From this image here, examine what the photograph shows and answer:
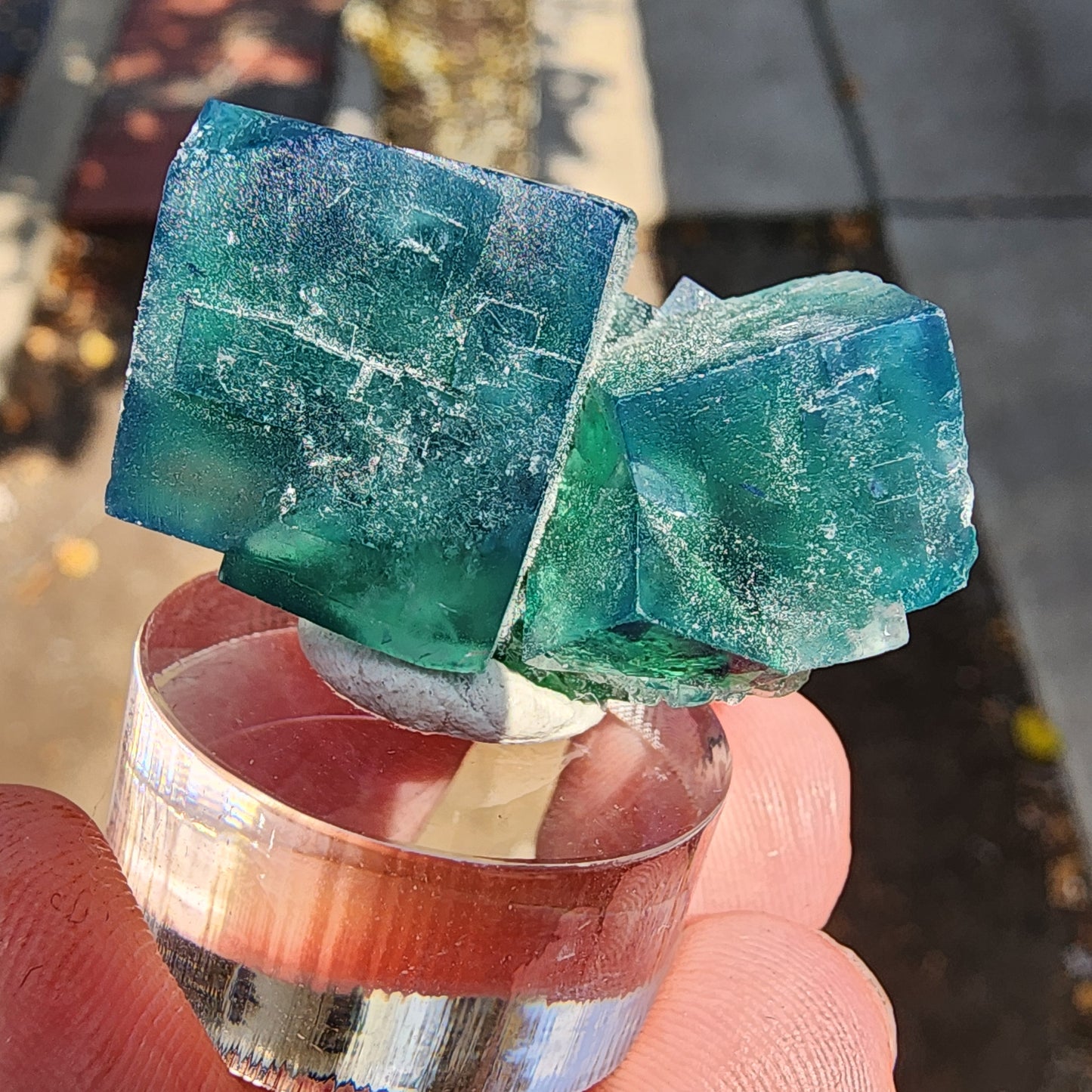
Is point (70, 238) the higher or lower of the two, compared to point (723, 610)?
lower

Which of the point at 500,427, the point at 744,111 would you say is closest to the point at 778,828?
the point at 500,427

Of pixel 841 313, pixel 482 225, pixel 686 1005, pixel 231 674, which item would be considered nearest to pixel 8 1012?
pixel 231 674

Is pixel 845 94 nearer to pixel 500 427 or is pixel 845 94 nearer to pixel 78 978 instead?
pixel 500 427

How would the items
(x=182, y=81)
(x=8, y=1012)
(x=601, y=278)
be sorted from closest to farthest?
1. (x=601, y=278)
2. (x=8, y=1012)
3. (x=182, y=81)

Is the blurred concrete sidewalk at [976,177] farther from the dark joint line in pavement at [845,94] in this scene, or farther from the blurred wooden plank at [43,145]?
the blurred wooden plank at [43,145]

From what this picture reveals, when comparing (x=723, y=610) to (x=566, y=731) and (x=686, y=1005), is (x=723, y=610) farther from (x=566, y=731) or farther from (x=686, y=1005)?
(x=686, y=1005)

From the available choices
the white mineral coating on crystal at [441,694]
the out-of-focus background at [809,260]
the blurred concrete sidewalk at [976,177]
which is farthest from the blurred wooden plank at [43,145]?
the white mineral coating on crystal at [441,694]

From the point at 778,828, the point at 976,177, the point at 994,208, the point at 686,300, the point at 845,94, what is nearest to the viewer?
the point at 686,300
